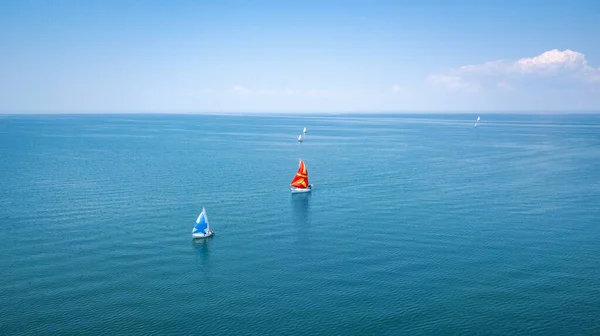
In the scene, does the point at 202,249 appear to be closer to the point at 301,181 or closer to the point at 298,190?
the point at 298,190

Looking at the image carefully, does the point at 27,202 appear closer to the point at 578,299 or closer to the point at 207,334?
the point at 207,334

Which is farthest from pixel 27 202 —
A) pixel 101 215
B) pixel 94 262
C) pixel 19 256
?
pixel 94 262

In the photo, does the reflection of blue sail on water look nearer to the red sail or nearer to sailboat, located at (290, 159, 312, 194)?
sailboat, located at (290, 159, 312, 194)

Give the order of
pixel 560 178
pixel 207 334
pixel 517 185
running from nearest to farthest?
pixel 207 334 < pixel 517 185 < pixel 560 178

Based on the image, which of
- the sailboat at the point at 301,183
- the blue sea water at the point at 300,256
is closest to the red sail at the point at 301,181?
the sailboat at the point at 301,183

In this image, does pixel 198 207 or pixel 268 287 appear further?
pixel 198 207

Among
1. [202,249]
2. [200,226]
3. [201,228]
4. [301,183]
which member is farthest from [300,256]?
[301,183]

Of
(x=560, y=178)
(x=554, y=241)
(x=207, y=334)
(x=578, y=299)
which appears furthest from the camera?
(x=560, y=178)

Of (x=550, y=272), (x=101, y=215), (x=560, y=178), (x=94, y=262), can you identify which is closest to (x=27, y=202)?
(x=101, y=215)
